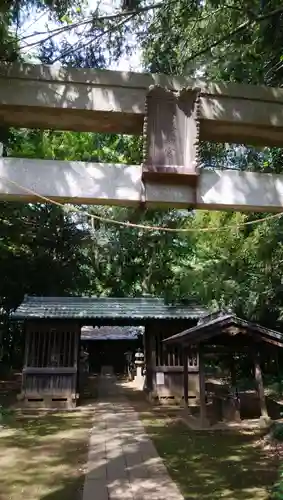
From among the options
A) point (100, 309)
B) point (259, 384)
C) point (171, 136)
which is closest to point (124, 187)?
point (171, 136)

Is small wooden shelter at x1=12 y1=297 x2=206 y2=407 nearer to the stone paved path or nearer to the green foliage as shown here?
the stone paved path

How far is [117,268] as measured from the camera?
24062 mm

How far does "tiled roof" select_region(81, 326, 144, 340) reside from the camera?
27016mm

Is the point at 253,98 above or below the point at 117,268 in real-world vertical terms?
below

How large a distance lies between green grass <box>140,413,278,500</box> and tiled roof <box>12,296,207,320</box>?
4.69 m

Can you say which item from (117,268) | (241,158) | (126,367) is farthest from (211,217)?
(126,367)

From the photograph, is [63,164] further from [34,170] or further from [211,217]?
[211,217]

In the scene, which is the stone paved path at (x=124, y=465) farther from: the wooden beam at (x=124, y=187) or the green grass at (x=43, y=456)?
the wooden beam at (x=124, y=187)

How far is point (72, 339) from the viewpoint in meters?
A: 14.2

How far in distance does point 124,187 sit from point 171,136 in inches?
27.0

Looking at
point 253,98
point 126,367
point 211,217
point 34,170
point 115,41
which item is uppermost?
point 211,217

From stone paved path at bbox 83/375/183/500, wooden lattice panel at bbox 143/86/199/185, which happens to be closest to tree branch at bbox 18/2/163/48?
wooden lattice panel at bbox 143/86/199/185

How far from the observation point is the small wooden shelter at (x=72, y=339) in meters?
13.6

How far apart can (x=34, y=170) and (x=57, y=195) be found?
A: 0.32 m
